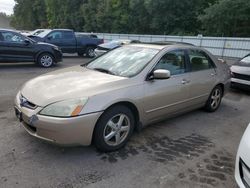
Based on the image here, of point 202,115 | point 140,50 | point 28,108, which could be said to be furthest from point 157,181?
point 202,115

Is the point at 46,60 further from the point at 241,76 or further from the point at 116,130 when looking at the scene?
the point at 116,130

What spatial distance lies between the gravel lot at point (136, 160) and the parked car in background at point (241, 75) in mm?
2998

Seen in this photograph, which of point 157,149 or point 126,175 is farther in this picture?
point 157,149

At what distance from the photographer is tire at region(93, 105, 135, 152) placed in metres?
3.21

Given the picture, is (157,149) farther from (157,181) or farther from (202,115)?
(202,115)

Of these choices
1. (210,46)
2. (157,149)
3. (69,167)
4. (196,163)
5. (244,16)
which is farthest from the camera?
(244,16)

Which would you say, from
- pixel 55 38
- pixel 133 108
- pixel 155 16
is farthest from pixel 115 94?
pixel 155 16

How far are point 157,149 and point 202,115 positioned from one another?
6.57ft

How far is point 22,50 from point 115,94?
304 inches

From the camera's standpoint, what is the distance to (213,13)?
2072 centimetres

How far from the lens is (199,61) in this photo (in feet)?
16.1

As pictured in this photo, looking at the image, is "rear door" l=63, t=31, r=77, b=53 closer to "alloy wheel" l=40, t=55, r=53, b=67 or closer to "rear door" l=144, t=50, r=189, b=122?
"alloy wheel" l=40, t=55, r=53, b=67

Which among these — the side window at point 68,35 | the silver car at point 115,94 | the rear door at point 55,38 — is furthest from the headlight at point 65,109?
the side window at point 68,35

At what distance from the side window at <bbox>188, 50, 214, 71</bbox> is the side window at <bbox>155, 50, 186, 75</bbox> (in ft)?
0.85
